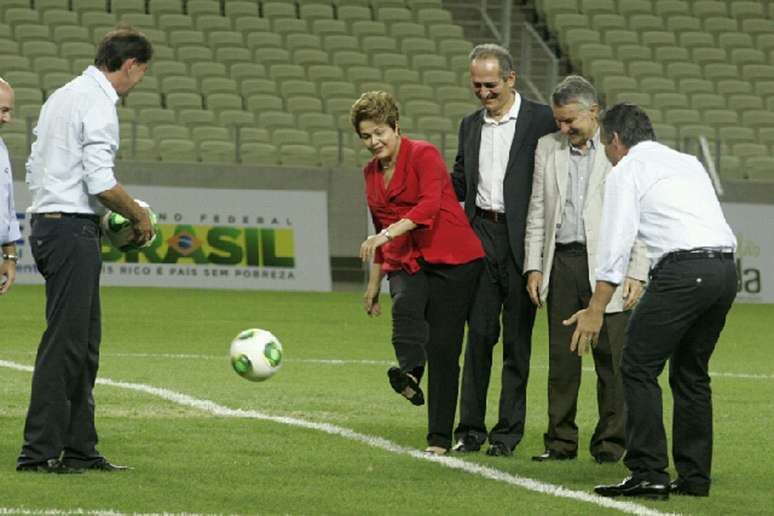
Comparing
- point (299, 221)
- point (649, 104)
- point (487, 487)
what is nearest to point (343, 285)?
point (299, 221)

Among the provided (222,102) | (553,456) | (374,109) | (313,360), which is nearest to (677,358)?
(553,456)

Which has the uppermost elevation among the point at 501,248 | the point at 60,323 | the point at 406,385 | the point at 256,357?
the point at 501,248

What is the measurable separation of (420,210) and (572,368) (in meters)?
1.24

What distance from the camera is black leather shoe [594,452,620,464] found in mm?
9055

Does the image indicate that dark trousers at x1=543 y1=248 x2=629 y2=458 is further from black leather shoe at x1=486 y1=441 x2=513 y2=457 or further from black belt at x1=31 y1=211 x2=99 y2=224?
black belt at x1=31 y1=211 x2=99 y2=224

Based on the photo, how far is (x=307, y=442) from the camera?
9.44m

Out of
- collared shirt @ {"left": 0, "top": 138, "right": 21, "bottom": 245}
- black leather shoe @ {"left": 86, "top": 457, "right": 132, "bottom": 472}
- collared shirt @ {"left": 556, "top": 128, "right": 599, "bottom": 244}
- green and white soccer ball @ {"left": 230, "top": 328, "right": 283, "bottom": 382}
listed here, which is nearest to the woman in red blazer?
collared shirt @ {"left": 556, "top": 128, "right": 599, "bottom": 244}

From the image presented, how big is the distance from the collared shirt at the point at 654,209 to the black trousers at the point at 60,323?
7.76ft

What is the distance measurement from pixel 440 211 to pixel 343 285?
14.8m

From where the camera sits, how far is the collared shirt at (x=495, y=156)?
930cm

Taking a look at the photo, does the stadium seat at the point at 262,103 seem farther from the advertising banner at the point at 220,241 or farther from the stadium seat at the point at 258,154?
the advertising banner at the point at 220,241

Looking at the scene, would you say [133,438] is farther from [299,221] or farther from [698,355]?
[299,221]

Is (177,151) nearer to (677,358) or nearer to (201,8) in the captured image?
(201,8)

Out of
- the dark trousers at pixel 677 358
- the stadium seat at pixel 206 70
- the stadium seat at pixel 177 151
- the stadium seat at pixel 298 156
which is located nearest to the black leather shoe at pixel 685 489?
the dark trousers at pixel 677 358
